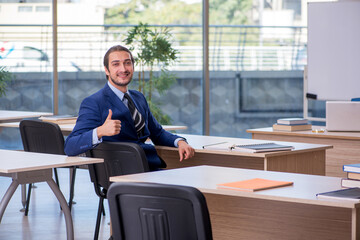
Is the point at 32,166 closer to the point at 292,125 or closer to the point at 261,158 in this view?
the point at 261,158

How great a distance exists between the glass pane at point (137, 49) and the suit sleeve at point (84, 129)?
3923mm

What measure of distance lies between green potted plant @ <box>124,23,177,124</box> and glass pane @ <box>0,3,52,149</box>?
42.7 inches

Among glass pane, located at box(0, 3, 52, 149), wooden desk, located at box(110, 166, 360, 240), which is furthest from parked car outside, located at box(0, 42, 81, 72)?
wooden desk, located at box(110, 166, 360, 240)

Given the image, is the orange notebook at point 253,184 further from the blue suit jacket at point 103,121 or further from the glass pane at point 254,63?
the glass pane at point 254,63

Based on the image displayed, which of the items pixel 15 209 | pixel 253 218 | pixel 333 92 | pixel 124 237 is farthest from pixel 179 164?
pixel 333 92

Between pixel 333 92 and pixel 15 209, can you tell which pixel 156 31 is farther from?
pixel 15 209

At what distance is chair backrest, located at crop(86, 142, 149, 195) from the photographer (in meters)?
3.54

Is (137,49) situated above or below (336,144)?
above

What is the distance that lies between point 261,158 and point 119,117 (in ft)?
3.29

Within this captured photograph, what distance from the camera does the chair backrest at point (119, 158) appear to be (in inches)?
139

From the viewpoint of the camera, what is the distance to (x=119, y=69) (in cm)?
403

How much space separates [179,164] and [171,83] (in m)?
3.79

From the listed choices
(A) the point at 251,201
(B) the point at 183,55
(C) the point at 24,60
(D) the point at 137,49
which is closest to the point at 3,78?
(C) the point at 24,60

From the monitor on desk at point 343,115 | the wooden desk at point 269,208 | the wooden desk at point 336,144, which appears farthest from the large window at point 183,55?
the wooden desk at point 269,208
